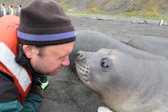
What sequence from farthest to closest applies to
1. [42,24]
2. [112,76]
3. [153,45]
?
[153,45]
[112,76]
[42,24]

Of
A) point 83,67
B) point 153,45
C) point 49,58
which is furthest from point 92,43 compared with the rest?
point 49,58

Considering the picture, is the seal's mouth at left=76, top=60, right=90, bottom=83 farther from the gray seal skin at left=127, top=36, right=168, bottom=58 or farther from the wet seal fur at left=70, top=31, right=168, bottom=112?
the gray seal skin at left=127, top=36, right=168, bottom=58

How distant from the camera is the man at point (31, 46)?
121cm

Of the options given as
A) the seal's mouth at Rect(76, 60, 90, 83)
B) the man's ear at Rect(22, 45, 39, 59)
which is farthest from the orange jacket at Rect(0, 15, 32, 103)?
the seal's mouth at Rect(76, 60, 90, 83)

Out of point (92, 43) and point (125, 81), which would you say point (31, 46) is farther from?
point (92, 43)

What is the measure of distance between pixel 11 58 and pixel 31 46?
205mm

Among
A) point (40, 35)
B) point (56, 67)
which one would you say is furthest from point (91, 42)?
point (40, 35)

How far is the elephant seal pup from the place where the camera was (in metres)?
1.64

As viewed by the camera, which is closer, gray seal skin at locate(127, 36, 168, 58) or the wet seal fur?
the wet seal fur

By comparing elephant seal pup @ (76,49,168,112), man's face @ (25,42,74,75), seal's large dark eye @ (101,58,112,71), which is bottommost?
elephant seal pup @ (76,49,168,112)

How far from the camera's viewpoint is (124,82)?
165cm

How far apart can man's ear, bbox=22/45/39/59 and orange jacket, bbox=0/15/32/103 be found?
11 centimetres

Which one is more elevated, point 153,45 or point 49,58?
point 49,58

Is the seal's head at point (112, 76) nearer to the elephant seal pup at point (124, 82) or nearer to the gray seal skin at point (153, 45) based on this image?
the elephant seal pup at point (124, 82)
